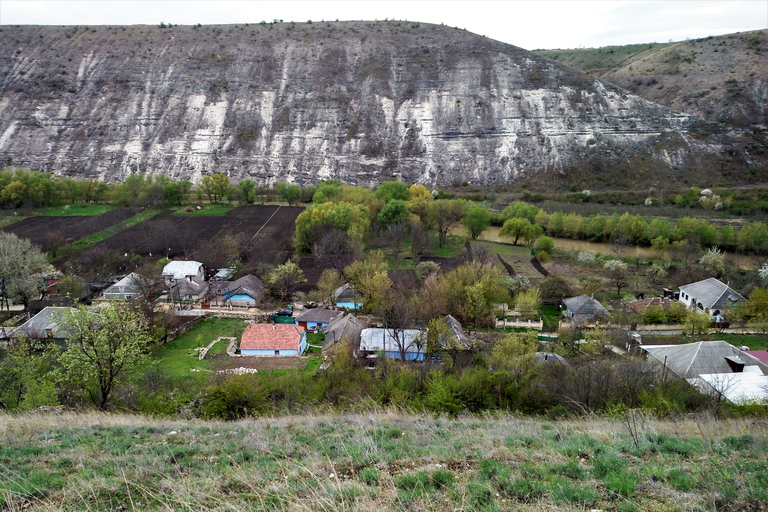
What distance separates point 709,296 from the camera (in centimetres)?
2938

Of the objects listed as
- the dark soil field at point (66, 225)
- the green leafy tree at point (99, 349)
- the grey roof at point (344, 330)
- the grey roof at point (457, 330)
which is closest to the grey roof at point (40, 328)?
the green leafy tree at point (99, 349)

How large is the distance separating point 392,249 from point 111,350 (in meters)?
28.6

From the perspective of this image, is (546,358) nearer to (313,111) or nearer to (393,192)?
(393,192)

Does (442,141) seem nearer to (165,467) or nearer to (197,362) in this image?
(197,362)

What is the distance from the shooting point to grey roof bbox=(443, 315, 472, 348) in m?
22.5

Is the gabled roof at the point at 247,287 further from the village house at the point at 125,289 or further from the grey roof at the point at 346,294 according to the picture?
the village house at the point at 125,289

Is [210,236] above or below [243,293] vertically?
above

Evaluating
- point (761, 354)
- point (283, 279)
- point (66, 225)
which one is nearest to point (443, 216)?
point (283, 279)

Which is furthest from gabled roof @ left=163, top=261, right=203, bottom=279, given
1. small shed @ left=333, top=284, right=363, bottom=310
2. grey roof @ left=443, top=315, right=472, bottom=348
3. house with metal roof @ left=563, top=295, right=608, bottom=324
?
house with metal roof @ left=563, top=295, right=608, bottom=324

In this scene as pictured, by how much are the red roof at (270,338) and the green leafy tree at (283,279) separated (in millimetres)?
6912

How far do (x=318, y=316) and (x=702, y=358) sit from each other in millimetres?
18612

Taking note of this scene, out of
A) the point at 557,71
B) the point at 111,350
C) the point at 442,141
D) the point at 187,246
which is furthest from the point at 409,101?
the point at 111,350

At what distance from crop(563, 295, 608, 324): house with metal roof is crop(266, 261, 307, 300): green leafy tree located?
17.4 m

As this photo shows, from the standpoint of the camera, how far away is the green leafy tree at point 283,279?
102 ft
